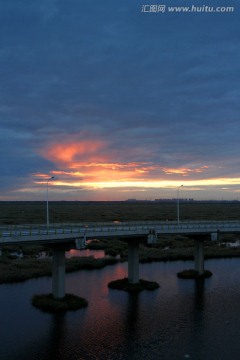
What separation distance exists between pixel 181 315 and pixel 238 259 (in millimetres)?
40241

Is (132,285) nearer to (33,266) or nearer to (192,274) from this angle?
(192,274)

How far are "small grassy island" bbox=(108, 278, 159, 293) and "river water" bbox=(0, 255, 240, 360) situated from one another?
1.08 m

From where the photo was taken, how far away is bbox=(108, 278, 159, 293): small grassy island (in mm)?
53188

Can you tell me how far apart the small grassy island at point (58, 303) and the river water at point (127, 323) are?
0.95m

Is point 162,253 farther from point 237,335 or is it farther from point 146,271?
point 237,335

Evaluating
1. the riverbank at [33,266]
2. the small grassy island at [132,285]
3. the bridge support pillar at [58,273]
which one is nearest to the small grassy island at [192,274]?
the small grassy island at [132,285]

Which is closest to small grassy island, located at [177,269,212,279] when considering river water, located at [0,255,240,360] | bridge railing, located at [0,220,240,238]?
river water, located at [0,255,240,360]

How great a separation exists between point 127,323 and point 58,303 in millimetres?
9388

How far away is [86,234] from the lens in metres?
47.2

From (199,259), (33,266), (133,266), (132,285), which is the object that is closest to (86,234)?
(133,266)

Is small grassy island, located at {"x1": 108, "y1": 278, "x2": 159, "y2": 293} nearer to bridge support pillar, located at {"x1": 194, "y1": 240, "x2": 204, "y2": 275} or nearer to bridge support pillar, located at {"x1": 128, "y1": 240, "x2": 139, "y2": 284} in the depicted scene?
bridge support pillar, located at {"x1": 128, "y1": 240, "x2": 139, "y2": 284}

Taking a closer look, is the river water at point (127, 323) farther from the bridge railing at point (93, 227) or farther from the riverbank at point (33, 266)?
the bridge railing at point (93, 227)

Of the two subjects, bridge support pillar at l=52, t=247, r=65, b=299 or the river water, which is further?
bridge support pillar at l=52, t=247, r=65, b=299

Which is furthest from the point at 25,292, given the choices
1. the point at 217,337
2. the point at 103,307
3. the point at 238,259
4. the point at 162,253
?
the point at 238,259
